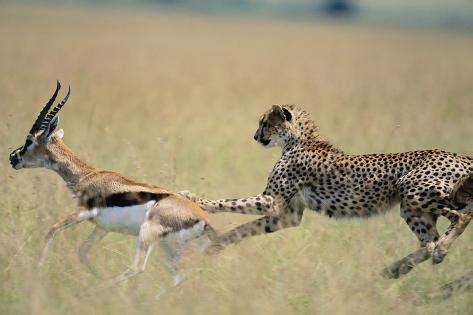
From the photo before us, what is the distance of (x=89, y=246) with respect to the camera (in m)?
6.41

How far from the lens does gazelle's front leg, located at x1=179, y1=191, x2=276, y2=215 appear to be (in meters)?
7.20

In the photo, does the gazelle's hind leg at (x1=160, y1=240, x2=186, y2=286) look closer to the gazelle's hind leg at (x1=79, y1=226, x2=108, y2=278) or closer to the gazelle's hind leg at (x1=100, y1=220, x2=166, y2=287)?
the gazelle's hind leg at (x1=100, y1=220, x2=166, y2=287)

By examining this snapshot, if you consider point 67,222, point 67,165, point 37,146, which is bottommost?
point 67,222

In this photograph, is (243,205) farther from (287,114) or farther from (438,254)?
(438,254)

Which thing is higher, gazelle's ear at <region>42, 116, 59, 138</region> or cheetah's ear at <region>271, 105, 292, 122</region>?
cheetah's ear at <region>271, 105, 292, 122</region>

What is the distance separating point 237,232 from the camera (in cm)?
698

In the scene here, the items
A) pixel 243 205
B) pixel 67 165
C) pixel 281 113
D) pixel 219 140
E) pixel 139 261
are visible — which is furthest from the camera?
pixel 219 140

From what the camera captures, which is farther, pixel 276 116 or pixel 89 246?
pixel 276 116

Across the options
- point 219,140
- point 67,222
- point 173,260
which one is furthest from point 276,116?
point 219,140

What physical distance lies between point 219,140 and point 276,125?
385cm

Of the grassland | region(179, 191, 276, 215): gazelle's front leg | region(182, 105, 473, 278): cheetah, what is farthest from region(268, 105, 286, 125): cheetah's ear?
the grassland

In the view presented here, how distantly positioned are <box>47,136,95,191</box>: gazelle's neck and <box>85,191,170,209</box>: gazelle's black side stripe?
0.45 meters

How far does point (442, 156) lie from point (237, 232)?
1520 millimetres

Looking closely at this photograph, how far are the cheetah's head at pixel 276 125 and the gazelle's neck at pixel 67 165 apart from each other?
A: 153 cm
